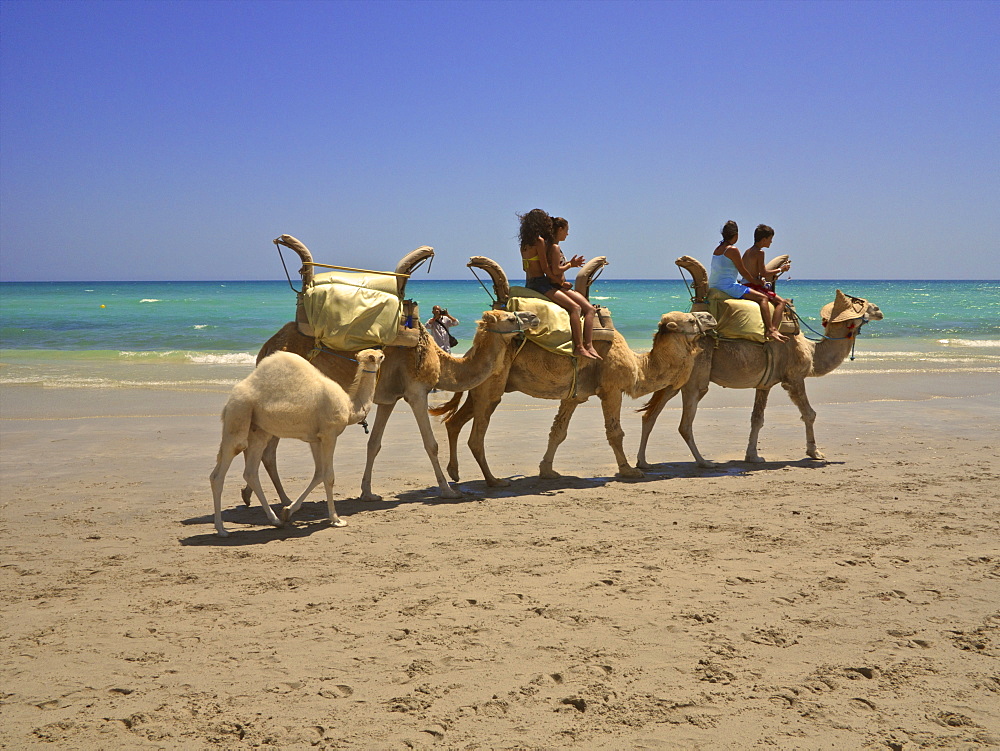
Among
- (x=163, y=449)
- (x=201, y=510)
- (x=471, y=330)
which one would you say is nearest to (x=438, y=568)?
(x=201, y=510)

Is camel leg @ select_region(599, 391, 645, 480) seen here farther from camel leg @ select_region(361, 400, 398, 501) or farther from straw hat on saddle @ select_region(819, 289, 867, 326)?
straw hat on saddle @ select_region(819, 289, 867, 326)

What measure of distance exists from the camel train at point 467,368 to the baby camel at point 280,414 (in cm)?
1

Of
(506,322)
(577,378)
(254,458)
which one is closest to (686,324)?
(577,378)

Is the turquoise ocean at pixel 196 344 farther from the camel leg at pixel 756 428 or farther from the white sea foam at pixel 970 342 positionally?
the camel leg at pixel 756 428

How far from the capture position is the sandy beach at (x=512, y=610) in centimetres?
411

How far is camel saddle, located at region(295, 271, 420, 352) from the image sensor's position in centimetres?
812

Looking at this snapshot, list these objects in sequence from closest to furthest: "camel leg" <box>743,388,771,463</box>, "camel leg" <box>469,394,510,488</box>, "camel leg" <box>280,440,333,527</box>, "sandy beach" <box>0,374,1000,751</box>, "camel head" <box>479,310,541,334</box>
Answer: "sandy beach" <box>0,374,1000,751</box>, "camel leg" <box>280,440,333,527</box>, "camel head" <box>479,310,541,334</box>, "camel leg" <box>469,394,510,488</box>, "camel leg" <box>743,388,771,463</box>

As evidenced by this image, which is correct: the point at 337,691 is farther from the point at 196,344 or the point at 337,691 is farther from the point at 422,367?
the point at 196,344

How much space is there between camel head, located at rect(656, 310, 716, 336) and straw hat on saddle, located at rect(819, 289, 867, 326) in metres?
2.26

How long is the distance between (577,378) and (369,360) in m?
2.84

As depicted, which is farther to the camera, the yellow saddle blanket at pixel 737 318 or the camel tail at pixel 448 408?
the yellow saddle blanket at pixel 737 318

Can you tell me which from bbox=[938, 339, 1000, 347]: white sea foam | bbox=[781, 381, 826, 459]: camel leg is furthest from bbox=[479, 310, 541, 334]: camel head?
bbox=[938, 339, 1000, 347]: white sea foam

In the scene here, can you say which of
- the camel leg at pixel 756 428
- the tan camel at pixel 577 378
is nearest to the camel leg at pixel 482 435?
the tan camel at pixel 577 378

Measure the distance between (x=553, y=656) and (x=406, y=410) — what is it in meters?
10.7
